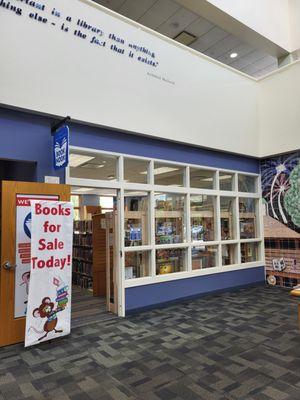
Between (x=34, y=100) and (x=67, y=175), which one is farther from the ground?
(x=34, y=100)

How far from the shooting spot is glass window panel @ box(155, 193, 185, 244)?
232 inches

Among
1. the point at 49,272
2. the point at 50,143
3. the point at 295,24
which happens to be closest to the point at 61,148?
the point at 50,143

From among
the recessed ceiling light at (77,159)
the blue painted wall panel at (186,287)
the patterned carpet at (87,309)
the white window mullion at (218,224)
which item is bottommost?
the patterned carpet at (87,309)

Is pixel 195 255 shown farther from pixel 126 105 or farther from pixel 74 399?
pixel 74 399

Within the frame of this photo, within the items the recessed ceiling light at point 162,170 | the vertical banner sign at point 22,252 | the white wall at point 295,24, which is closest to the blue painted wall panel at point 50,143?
the recessed ceiling light at point 162,170

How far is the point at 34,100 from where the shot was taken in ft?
14.5

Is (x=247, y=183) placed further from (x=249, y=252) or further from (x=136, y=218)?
(x=136, y=218)

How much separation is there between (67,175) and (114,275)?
191 centimetres

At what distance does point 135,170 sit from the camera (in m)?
5.83

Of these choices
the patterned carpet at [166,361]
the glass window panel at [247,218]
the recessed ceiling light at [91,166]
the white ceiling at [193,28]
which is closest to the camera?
the patterned carpet at [166,361]

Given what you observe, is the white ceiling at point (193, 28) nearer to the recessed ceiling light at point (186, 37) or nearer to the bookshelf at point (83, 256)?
the recessed ceiling light at point (186, 37)

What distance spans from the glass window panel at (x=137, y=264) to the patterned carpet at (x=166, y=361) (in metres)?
0.73

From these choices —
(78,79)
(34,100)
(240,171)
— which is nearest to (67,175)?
(34,100)

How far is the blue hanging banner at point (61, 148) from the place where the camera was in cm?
412
